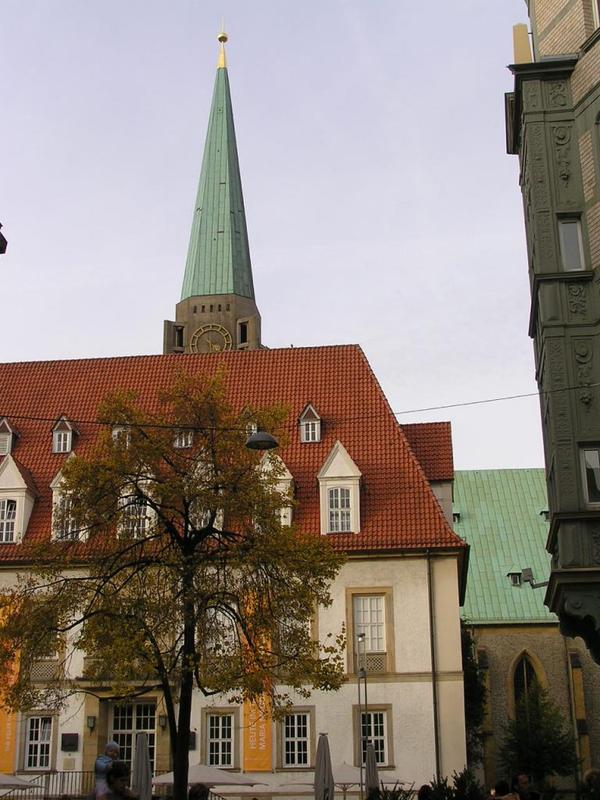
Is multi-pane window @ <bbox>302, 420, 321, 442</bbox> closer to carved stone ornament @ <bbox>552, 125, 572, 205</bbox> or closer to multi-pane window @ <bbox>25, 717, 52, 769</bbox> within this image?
multi-pane window @ <bbox>25, 717, 52, 769</bbox>

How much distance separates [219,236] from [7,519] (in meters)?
36.4

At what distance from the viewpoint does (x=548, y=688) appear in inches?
2021

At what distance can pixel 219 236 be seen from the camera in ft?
236

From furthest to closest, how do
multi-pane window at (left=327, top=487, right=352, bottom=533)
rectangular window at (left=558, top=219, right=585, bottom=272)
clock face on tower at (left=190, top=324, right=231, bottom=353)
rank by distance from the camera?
clock face on tower at (left=190, top=324, right=231, bottom=353)
multi-pane window at (left=327, top=487, right=352, bottom=533)
rectangular window at (left=558, top=219, right=585, bottom=272)

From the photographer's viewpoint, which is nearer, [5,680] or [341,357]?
[5,680]

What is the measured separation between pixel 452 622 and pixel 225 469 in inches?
491

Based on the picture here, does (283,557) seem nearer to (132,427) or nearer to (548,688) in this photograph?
(132,427)

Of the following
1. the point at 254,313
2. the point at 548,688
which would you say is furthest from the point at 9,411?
the point at 254,313

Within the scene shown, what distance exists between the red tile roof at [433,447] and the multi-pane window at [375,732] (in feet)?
30.5

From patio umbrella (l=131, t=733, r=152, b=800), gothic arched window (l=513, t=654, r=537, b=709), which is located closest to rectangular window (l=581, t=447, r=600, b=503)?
patio umbrella (l=131, t=733, r=152, b=800)

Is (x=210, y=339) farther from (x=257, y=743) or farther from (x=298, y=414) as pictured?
(x=257, y=743)

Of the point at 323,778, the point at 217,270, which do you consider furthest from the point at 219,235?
the point at 323,778

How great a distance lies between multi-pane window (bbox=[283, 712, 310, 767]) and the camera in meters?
34.8

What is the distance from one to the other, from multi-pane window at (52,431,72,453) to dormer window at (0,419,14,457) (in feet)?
4.92
